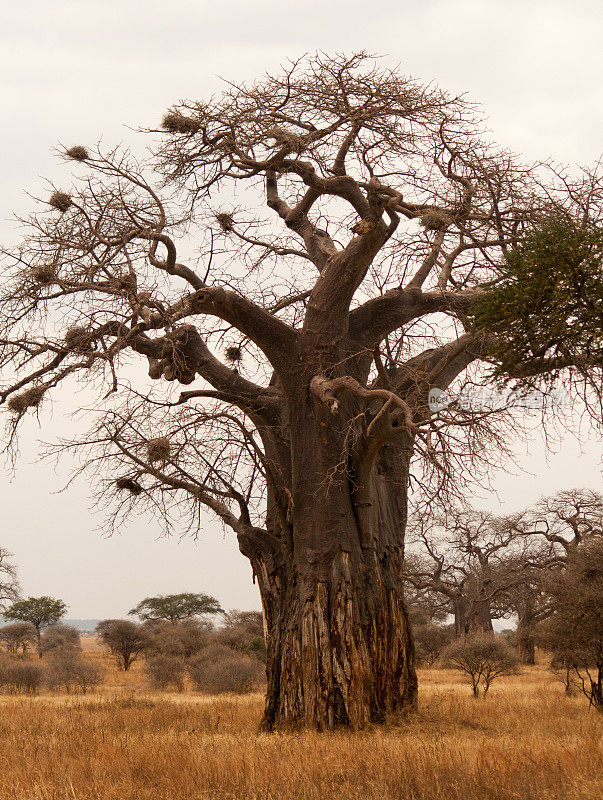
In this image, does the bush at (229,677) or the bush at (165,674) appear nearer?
the bush at (229,677)

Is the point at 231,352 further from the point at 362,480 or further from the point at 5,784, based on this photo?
the point at 5,784

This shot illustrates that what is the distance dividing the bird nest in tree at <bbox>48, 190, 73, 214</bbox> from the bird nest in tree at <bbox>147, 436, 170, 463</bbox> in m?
2.75

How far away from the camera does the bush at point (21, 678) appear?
16.8m

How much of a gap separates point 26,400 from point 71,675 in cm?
1099

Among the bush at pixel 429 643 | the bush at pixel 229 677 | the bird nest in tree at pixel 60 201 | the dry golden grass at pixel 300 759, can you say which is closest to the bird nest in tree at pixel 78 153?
the bird nest in tree at pixel 60 201

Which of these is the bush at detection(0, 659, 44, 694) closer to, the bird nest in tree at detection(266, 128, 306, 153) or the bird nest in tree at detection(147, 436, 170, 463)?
the bird nest in tree at detection(147, 436, 170, 463)

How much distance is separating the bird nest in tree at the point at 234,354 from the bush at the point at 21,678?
32.9ft

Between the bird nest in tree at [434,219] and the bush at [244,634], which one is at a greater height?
the bird nest in tree at [434,219]

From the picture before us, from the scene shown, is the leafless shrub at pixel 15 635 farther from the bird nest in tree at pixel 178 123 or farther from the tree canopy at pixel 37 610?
the bird nest in tree at pixel 178 123

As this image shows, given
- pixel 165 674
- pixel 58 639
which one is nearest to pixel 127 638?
pixel 165 674

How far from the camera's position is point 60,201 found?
8727 mm

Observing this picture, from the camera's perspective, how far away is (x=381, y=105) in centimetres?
891

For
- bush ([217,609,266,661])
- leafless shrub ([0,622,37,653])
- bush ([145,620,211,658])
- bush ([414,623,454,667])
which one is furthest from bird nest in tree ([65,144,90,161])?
leafless shrub ([0,622,37,653])

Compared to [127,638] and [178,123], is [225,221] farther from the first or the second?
[127,638]
